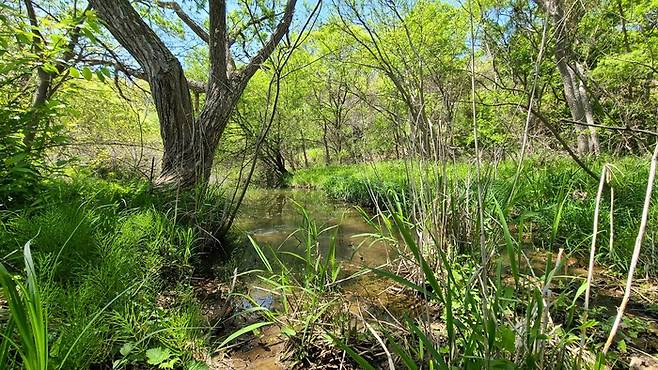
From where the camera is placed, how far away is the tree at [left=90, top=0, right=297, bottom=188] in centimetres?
352

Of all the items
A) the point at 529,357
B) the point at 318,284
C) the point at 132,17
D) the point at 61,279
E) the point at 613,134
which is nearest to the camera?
the point at 529,357

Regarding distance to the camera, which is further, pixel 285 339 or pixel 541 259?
pixel 541 259

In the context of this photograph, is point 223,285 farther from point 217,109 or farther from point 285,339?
point 217,109

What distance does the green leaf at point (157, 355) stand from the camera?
53.2 inches

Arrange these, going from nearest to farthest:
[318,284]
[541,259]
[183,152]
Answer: [318,284] < [541,259] < [183,152]

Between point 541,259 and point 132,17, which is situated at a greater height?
point 132,17

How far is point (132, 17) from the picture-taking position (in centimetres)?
351

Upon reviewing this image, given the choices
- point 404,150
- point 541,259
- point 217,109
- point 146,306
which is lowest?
point 541,259

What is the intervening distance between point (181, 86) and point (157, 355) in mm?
3233

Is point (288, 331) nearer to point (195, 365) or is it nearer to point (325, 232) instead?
point (195, 365)

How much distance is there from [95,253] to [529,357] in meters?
2.20

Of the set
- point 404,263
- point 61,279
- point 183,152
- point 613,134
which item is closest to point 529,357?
point 404,263

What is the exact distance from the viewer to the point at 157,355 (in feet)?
4.54

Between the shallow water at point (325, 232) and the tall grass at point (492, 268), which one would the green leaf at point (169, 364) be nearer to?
the tall grass at point (492, 268)
